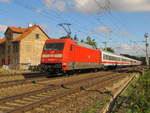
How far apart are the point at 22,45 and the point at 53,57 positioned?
94.6 feet

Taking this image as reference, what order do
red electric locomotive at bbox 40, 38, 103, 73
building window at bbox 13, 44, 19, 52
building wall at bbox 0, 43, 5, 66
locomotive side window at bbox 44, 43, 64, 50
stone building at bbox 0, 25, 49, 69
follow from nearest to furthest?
red electric locomotive at bbox 40, 38, 103, 73, locomotive side window at bbox 44, 43, 64, 50, stone building at bbox 0, 25, 49, 69, building window at bbox 13, 44, 19, 52, building wall at bbox 0, 43, 5, 66

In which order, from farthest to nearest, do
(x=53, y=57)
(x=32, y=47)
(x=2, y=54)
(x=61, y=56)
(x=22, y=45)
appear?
(x=2, y=54) → (x=32, y=47) → (x=22, y=45) → (x=53, y=57) → (x=61, y=56)

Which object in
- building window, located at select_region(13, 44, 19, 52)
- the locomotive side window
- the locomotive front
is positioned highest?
building window, located at select_region(13, 44, 19, 52)

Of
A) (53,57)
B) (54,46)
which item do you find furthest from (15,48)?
(53,57)

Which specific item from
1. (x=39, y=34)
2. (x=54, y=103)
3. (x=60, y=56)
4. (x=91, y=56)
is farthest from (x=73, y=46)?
(x=39, y=34)

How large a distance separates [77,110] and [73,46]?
13.5 metres

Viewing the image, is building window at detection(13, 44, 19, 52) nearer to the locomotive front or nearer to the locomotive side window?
the locomotive side window

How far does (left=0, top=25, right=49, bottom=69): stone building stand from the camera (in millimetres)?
47375

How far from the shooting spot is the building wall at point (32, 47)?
1868 inches

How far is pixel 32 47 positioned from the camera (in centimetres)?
4962

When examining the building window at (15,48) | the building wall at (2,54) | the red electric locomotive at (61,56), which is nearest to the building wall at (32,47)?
the building window at (15,48)

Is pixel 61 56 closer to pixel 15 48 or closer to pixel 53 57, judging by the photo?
pixel 53 57

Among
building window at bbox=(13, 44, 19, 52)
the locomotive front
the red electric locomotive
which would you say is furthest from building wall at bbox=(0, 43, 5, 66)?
the locomotive front

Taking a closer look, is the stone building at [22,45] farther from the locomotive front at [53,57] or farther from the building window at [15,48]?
the locomotive front at [53,57]
